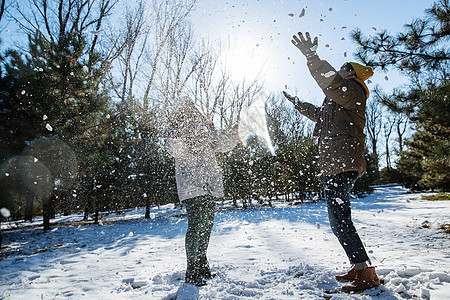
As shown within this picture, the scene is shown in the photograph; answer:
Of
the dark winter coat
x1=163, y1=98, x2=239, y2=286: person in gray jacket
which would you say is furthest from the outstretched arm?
x1=163, y1=98, x2=239, y2=286: person in gray jacket

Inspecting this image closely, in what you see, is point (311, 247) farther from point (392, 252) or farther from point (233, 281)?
point (233, 281)

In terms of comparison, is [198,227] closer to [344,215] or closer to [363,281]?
[344,215]

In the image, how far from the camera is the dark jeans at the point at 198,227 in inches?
84.8

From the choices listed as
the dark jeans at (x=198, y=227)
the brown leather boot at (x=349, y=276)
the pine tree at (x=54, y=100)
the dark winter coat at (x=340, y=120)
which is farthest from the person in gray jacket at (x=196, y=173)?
the pine tree at (x=54, y=100)

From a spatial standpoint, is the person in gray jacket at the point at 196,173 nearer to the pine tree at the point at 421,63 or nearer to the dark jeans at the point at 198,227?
the dark jeans at the point at 198,227

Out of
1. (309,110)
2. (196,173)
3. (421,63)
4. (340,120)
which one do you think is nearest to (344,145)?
(340,120)

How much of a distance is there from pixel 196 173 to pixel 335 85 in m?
1.31

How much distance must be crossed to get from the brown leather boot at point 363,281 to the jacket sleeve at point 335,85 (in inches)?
45.4

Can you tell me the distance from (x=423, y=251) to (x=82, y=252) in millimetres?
4522

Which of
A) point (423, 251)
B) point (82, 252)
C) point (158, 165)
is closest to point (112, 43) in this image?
point (158, 165)

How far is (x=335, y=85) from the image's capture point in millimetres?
1709

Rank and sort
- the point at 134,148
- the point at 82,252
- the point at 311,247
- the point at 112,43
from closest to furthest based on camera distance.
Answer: the point at 311,247 → the point at 82,252 → the point at 134,148 → the point at 112,43

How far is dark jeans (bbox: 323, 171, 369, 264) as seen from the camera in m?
1.75

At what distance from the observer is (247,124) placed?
8.45 feet
